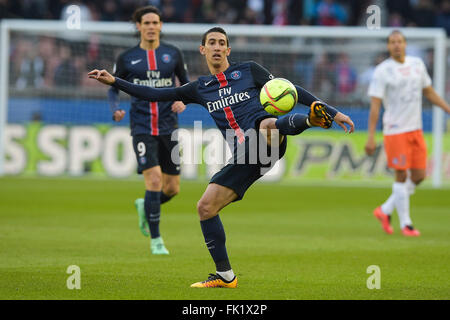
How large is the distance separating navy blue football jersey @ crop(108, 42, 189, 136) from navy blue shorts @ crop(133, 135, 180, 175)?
0.09 meters

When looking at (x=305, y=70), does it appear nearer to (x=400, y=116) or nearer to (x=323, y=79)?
(x=323, y=79)

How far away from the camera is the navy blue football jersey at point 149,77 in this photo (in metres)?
9.62

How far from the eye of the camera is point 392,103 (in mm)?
11578

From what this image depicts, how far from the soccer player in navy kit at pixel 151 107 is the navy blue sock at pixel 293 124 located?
313cm

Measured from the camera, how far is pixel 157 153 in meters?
9.68

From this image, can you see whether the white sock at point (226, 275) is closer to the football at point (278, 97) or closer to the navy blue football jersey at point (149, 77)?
the football at point (278, 97)

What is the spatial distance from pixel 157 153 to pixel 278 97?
3364mm

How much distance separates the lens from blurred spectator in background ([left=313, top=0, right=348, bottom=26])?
79.4 feet

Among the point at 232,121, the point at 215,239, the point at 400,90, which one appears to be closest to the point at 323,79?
the point at 400,90

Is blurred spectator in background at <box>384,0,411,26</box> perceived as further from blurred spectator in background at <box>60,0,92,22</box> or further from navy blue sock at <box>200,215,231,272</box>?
navy blue sock at <box>200,215,231,272</box>

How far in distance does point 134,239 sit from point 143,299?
14.2ft

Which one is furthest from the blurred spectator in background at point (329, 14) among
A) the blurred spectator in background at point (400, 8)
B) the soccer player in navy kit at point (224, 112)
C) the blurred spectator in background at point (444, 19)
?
the soccer player in navy kit at point (224, 112)
